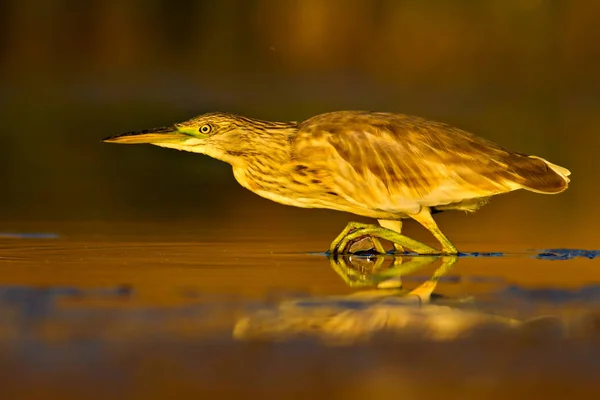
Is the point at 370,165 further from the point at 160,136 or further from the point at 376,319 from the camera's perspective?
the point at 376,319

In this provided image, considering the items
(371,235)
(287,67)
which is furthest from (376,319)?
(287,67)

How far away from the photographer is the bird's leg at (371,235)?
8.88 meters

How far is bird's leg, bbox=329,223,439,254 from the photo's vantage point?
8875 millimetres

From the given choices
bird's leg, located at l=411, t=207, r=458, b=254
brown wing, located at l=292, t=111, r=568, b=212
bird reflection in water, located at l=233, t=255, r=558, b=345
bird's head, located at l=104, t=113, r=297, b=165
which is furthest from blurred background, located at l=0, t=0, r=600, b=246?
bird reflection in water, located at l=233, t=255, r=558, b=345

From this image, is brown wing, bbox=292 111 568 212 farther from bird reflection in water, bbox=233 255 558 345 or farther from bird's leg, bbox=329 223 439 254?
bird reflection in water, bbox=233 255 558 345

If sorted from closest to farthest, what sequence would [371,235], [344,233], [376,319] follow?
[376,319]
[344,233]
[371,235]

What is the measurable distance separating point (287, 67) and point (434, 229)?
1969 centimetres

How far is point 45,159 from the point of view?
1570 centimetres

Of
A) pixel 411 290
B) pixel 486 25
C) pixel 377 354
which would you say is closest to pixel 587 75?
pixel 486 25

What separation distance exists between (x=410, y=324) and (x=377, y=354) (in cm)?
64

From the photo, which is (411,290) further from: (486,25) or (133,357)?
(486,25)

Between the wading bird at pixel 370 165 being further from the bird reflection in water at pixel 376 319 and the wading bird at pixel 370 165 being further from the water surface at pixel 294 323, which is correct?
the bird reflection in water at pixel 376 319

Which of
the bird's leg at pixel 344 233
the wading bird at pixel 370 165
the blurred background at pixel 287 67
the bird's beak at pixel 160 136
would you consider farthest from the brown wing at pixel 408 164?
the blurred background at pixel 287 67

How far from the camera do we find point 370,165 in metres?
9.17
